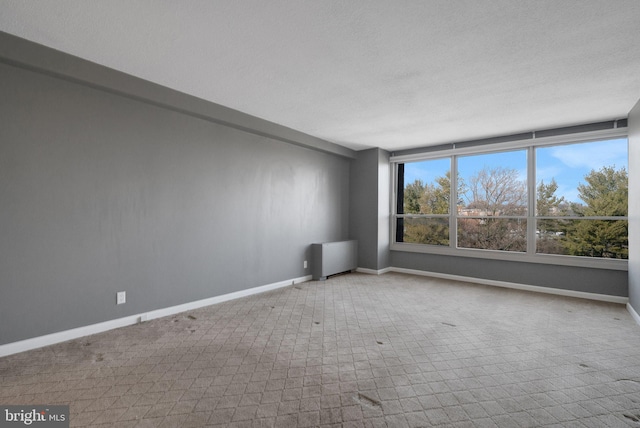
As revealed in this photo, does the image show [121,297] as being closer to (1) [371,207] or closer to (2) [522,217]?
(1) [371,207]

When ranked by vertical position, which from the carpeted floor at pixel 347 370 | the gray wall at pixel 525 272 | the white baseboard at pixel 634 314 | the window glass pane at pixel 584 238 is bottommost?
the carpeted floor at pixel 347 370

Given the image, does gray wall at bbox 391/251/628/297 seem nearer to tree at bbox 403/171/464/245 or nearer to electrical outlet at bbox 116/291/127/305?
tree at bbox 403/171/464/245

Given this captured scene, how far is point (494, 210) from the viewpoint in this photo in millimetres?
5309

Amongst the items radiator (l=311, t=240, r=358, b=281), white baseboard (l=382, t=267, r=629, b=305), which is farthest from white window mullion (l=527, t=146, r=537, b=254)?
radiator (l=311, t=240, r=358, b=281)

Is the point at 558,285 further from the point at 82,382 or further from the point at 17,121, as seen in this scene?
the point at 17,121

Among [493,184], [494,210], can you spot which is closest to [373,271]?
[494,210]

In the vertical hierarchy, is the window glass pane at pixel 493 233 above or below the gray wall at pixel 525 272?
above

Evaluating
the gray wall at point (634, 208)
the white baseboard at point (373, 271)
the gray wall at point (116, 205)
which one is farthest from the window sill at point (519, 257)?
the gray wall at point (116, 205)

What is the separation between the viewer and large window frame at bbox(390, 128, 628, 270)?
14.3ft

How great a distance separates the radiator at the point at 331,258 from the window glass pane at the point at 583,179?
3.26 meters

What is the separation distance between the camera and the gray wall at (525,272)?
4270mm

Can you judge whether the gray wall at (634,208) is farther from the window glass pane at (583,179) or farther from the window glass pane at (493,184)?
the window glass pane at (493,184)

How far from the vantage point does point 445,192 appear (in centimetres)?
588

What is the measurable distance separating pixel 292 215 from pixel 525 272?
12.8ft
